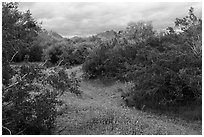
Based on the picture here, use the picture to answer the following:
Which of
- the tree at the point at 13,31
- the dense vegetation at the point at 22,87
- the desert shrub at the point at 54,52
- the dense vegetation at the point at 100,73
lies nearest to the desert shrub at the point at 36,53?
the desert shrub at the point at 54,52

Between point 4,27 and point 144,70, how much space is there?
4.55m

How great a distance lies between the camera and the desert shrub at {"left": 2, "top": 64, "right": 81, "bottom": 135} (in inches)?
230

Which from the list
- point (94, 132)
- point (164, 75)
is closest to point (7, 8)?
point (94, 132)

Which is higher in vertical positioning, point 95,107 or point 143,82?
point 143,82

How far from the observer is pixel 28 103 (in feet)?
19.7

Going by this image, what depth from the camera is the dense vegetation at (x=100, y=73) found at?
6.01m

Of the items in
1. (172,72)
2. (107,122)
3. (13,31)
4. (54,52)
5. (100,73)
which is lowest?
(107,122)

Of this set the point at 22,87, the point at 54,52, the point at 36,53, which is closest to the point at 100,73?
the point at 54,52

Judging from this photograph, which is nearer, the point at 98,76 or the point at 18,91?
the point at 18,91

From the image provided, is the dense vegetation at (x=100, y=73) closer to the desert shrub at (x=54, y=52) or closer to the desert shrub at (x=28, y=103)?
the desert shrub at (x=28, y=103)

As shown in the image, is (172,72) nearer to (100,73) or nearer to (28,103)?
(28,103)

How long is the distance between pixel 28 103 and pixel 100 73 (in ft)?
27.3

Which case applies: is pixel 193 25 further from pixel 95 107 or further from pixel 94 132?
pixel 94 132

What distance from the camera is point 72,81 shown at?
7086 mm
